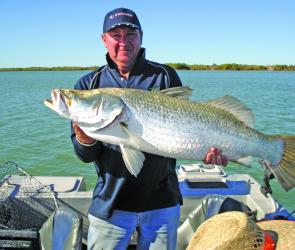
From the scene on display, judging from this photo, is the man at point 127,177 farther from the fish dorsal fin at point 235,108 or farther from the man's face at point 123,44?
the fish dorsal fin at point 235,108

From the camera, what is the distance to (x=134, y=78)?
3719 millimetres

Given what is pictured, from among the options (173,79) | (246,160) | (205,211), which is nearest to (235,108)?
(246,160)

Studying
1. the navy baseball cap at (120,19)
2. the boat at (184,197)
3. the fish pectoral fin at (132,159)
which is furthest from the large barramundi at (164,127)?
the boat at (184,197)

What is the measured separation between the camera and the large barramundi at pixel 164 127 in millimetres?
3268

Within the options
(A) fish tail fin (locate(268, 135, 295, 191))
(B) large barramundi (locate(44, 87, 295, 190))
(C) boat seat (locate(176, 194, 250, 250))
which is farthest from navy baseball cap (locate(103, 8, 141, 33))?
(C) boat seat (locate(176, 194, 250, 250))

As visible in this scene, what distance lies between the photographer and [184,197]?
222 inches

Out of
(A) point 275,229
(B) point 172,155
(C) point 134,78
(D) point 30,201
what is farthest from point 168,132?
(D) point 30,201

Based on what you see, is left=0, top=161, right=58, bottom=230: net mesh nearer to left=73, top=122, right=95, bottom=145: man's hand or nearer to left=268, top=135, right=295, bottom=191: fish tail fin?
left=73, top=122, right=95, bottom=145: man's hand

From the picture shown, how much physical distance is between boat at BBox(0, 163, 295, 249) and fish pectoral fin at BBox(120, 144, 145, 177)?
6.57 ft

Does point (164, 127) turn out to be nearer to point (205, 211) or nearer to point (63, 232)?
point (63, 232)

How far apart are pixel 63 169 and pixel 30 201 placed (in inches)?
310

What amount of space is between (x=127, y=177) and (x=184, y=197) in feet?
7.21

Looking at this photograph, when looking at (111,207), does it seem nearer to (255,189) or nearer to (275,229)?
(275,229)

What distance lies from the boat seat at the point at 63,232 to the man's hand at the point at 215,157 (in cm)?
173
